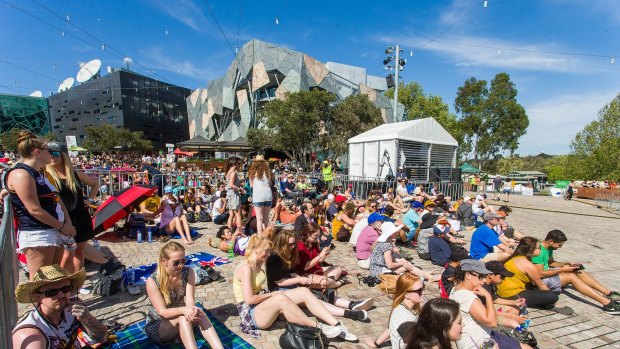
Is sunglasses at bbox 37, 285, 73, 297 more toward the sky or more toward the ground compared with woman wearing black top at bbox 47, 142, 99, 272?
more toward the ground

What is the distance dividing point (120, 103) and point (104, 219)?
5212 cm

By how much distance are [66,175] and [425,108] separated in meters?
43.3

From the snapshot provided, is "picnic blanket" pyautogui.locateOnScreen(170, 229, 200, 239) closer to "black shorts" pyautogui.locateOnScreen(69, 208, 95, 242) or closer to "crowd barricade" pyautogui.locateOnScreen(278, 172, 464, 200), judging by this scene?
"black shorts" pyautogui.locateOnScreen(69, 208, 95, 242)

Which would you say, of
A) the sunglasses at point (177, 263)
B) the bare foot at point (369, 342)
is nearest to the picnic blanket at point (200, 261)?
the sunglasses at point (177, 263)

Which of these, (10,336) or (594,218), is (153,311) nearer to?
(10,336)

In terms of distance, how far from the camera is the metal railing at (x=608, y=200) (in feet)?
53.2

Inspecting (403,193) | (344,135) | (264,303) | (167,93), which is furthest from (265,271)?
(167,93)

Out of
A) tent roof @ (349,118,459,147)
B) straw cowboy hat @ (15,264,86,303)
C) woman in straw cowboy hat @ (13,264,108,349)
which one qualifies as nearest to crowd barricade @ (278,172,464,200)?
tent roof @ (349,118,459,147)

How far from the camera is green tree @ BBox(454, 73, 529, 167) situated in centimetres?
3700

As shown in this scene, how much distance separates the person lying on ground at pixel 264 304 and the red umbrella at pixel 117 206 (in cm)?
421

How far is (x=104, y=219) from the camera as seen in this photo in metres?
6.30

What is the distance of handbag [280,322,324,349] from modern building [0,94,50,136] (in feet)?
275

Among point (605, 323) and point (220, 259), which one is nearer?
point (605, 323)

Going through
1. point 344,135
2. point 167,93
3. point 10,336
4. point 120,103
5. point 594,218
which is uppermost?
point 167,93
